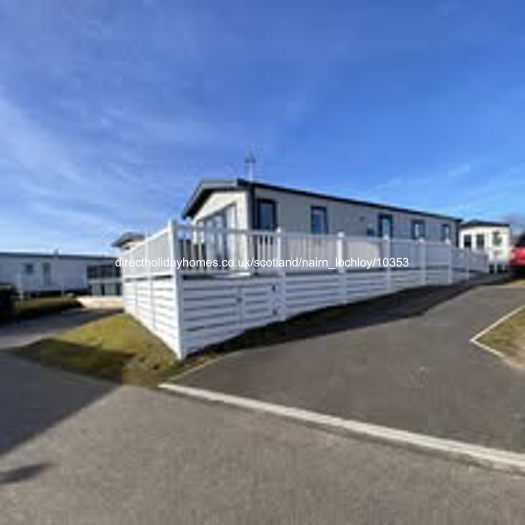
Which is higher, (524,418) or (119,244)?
(119,244)

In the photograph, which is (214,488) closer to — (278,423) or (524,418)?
(278,423)

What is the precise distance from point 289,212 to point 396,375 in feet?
33.4

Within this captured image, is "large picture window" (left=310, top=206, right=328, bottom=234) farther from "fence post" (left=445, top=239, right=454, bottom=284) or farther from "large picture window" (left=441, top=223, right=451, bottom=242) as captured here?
"large picture window" (left=441, top=223, right=451, bottom=242)

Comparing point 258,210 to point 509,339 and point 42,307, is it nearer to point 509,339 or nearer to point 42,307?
point 509,339

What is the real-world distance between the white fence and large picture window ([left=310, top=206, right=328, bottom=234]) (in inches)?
163

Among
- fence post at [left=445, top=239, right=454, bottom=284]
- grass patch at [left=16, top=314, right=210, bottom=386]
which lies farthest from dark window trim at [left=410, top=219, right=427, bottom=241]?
grass patch at [left=16, top=314, right=210, bottom=386]

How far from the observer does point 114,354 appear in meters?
8.07

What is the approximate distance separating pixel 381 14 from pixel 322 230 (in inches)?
315

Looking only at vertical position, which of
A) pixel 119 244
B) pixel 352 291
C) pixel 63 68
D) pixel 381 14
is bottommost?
pixel 352 291

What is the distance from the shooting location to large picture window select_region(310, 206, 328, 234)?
15.8m

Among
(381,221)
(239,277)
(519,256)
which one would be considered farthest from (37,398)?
(381,221)

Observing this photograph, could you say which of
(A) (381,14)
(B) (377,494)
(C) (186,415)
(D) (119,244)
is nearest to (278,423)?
(C) (186,415)

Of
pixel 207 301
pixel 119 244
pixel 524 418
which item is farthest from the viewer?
pixel 119 244

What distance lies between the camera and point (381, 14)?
10.4 metres
